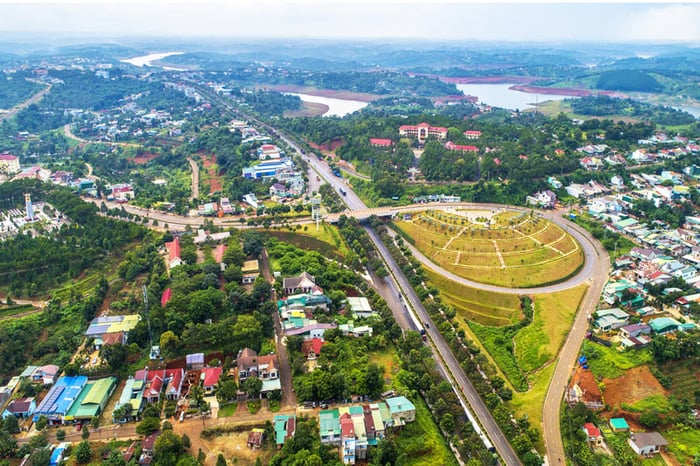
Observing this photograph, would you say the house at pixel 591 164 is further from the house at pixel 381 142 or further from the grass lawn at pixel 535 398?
the grass lawn at pixel 535 398

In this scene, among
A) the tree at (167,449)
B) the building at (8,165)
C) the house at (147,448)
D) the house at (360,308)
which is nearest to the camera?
the tree at (167,449)

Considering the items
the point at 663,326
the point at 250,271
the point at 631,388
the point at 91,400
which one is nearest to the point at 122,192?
the point at 250,271

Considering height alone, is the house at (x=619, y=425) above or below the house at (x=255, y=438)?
below

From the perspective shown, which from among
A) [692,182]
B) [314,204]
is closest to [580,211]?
[692,182]

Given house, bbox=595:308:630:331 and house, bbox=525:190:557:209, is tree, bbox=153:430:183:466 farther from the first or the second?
house, bbox=525:190:557:209

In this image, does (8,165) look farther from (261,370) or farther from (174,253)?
(261,370)

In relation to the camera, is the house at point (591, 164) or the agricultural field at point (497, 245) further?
the house at point (591, 164)

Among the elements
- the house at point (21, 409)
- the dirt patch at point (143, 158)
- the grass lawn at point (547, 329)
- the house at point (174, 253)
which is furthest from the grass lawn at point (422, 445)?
the dirt patch at point (143, 158)

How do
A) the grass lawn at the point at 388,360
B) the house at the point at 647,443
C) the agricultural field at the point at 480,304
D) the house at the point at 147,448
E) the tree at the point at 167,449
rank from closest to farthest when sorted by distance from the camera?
1. the tree at the point at 167,449
2. the house at the point at 147,448
3. the house at the point at 647,443
4. the grass lawn at the point at 388,360
5. the agricultural field at the point at 480,304
